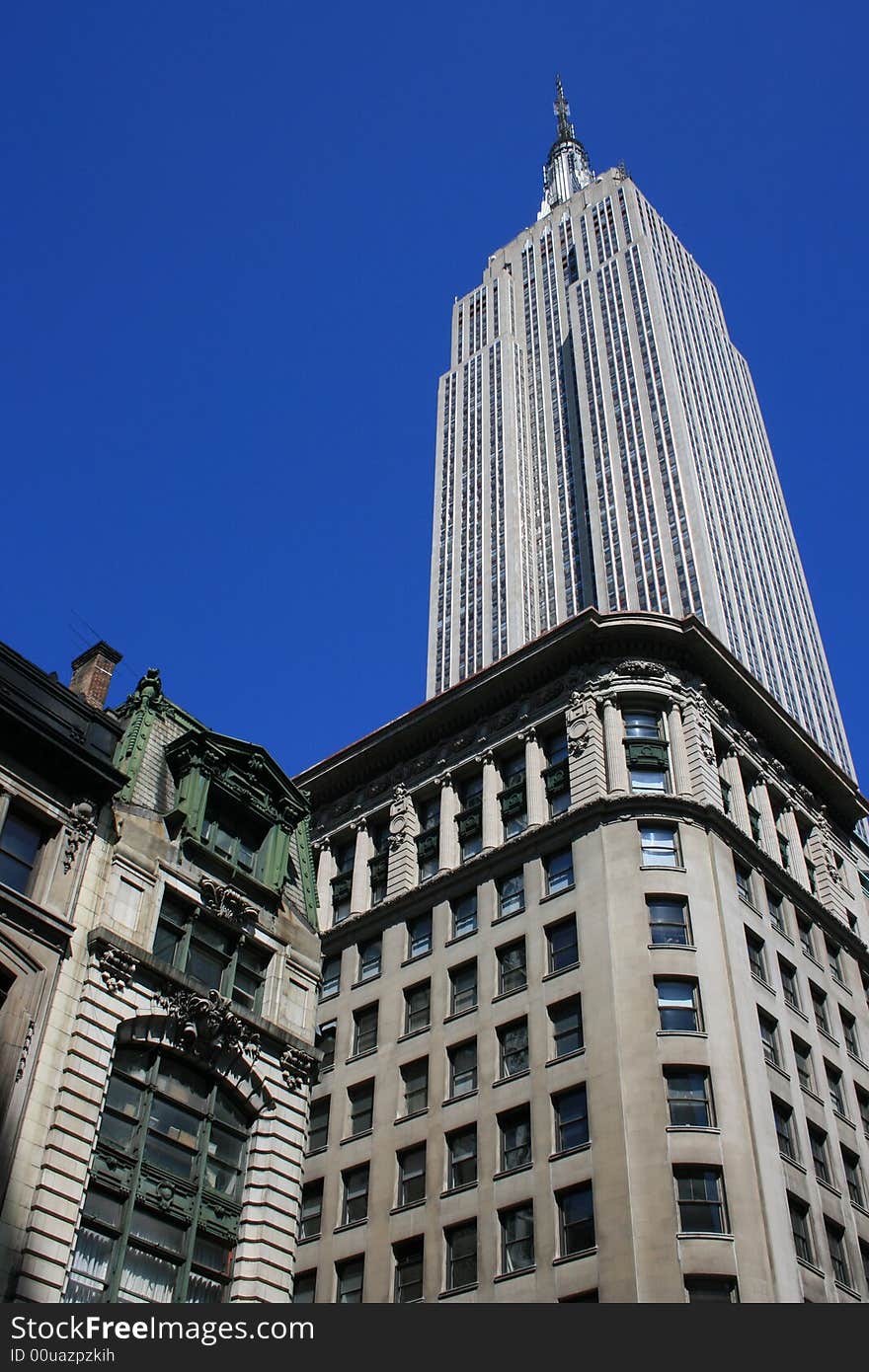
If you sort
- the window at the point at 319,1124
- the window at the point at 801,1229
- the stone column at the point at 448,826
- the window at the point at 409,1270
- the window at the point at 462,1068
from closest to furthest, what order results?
the window at the point at 801,1229 < the window at the point at 409,1270 < the window at the point at 462,1068 < the window at the point at 319,1124 < the stone column at the point at 448,826

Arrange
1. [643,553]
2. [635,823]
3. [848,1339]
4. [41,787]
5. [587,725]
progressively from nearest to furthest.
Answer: [848,1339], [41,787], [635,823], [587,725], [643,553]

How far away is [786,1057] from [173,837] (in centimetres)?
2414

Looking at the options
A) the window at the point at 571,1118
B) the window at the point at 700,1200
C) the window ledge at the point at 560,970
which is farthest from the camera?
the window ledge at the point at 560,970

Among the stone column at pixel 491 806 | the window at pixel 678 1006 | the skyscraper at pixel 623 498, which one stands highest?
the skyscraper at pixel 623 498

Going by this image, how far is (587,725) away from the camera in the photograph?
2143 inches

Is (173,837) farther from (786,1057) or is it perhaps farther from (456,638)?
(456,638)

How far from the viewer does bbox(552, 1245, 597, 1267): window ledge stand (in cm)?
3928

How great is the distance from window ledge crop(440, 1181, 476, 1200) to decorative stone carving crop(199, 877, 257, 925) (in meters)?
14.8

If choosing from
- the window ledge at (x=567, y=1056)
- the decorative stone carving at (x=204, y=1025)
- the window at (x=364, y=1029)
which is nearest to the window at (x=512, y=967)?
the window ledge at (x=567, y=1056)

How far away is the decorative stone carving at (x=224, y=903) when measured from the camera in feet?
114

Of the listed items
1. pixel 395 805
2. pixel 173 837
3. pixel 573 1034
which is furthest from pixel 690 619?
pixel 173 837

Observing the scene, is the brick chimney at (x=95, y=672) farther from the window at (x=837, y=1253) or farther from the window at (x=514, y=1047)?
the window at (x=837, y=1253)

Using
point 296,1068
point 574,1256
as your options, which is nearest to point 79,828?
point 296,1068

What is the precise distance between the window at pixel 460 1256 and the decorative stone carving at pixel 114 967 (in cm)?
1833
